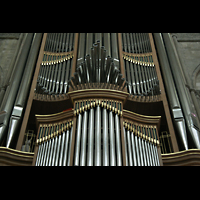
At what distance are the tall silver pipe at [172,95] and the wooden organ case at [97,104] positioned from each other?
186 millimetres

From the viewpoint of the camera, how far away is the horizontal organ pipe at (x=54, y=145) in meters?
6.87

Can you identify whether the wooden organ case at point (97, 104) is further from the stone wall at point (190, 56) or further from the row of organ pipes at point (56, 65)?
the stone wall at point (190, 56)

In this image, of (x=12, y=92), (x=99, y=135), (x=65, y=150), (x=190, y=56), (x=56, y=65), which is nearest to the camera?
(x=99, y=135)

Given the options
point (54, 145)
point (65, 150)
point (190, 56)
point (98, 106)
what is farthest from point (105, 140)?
point (190, 56)

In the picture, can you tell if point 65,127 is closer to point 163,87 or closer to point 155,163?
point 155,163

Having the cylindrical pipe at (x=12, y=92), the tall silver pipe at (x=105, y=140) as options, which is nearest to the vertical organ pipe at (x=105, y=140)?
the tall silver pipe at (x=105, y=140)

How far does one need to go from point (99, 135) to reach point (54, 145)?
1.26 metres

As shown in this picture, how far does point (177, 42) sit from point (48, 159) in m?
9.14

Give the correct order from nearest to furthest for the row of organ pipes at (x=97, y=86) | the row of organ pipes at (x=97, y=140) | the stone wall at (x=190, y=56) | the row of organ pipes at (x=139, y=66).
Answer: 1. the row of organ pipes at (x=97, y=140)
2. the row of organ pipes at (x=97, y=86)
3. the row of organ pipes at (x=139, y=66)
4. the stone wall at (x=190, y=56)

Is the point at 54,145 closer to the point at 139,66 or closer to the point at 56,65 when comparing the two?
the point at 56,65

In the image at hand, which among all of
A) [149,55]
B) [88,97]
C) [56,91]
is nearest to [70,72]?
[56,91]

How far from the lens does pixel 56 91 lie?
9359mm

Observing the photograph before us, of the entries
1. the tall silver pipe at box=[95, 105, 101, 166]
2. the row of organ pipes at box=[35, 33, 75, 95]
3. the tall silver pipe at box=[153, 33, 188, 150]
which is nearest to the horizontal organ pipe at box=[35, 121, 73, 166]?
the tall silver pipe at box=[95, 105, 101, 166]

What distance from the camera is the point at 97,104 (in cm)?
776
